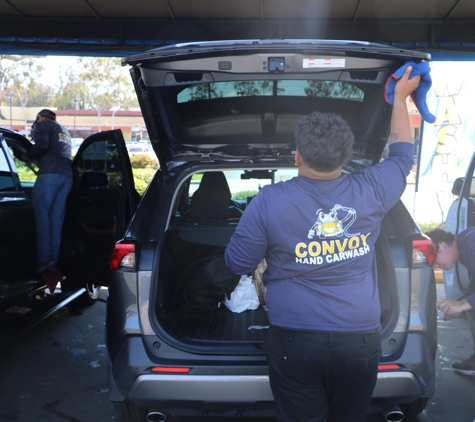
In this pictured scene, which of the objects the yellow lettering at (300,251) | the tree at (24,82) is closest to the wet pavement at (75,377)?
the yellow lettering at (300,251)

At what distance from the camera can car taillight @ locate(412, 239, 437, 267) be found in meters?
2.88

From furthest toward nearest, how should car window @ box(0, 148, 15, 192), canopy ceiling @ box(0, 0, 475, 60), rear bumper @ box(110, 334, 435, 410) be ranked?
canopy ceiling @ box(0, 0, 475, 60) → car window @ box(0, 148, 15, 192) → rear bumper @ box(110, 334, 435, 410)

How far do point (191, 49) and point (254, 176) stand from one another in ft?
4.85

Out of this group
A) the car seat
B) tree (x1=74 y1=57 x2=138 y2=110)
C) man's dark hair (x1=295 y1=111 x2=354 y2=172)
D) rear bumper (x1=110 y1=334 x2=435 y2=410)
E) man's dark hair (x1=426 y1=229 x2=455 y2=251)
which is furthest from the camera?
tree (x1=74 y1=57 x2=138 y2=110)

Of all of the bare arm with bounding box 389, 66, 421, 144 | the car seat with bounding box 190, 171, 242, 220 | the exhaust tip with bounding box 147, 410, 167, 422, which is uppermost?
the bare arm with bounding box 389, 66, 421, 144

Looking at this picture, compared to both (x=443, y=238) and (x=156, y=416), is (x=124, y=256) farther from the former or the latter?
(x=443, y=238)

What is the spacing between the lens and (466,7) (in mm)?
6074

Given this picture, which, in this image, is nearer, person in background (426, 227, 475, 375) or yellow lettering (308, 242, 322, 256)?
yellow lettering (308, 242, 322, 256)

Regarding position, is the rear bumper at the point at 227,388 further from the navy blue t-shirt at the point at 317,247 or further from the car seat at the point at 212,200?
the car seat at the point at 212,200

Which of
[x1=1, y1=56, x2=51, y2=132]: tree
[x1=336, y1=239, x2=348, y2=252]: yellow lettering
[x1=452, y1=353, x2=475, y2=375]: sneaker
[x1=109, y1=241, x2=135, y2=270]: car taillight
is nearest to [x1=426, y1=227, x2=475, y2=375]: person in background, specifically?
[x1=452, y1=353, x2=475, y2=375]: sneaker

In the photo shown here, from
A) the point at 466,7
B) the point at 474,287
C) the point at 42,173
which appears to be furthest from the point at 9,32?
the point at 474,287

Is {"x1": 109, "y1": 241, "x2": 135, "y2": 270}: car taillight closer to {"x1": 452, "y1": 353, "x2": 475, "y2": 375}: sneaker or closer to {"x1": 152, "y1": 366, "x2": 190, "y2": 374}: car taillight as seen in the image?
{"x1": 152, "y1": 366, "x2": 190, "y2": 374}: car taillight

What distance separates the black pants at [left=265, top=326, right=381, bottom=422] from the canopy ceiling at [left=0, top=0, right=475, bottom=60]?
4867 mm

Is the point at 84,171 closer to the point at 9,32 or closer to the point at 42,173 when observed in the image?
the point at 42,173
